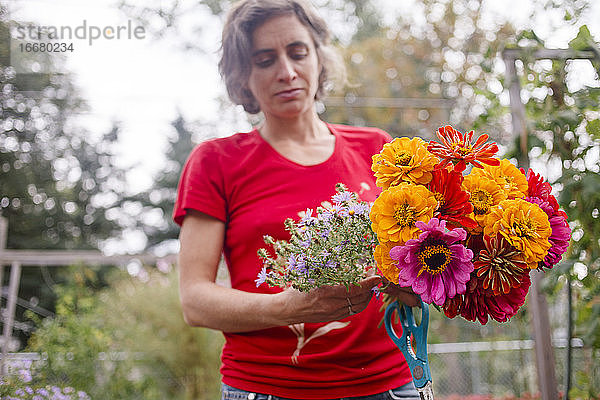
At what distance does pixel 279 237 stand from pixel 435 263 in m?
0.43

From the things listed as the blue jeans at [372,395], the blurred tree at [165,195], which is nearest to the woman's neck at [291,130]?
the blue jeans at [372,395]

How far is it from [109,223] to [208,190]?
A: 593 centimetres

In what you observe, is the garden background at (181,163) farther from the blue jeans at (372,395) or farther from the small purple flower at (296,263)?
the small purple flower at (296,263)

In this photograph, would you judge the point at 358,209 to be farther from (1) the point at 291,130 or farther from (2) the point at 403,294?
(1) the point at 291,130

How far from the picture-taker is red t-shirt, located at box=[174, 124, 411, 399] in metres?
1.06

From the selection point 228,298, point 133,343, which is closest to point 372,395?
point 228,298

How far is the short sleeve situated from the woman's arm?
0.02 meters

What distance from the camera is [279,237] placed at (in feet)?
3.67

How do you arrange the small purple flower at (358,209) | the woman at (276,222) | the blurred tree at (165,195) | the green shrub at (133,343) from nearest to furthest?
the small purple flower at (358,209) < the woman at (276,222) < the green shrub at (133,343) < the blurred tree at (165,195)

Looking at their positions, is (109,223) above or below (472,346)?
above

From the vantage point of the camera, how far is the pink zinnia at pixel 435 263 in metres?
0.75

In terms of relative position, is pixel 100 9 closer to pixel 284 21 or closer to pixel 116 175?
pixel 284 21

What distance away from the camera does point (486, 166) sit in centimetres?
87

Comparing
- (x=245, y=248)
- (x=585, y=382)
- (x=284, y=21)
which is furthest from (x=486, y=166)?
(x=585, y=382)
